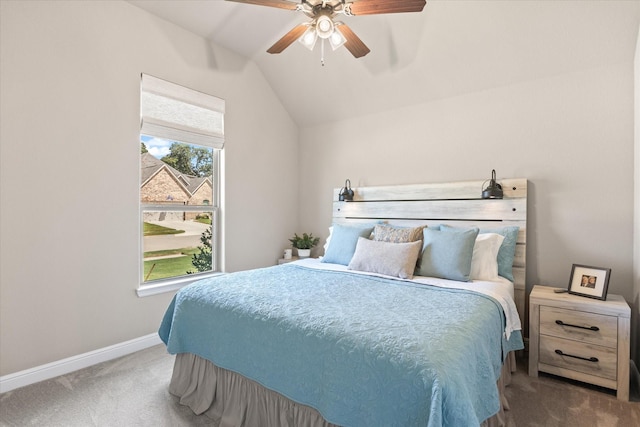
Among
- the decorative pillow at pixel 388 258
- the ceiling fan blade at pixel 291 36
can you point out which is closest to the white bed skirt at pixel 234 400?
the decorative pillow at pixel 388 258

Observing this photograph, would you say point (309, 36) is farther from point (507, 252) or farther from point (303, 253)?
point (303, 253)

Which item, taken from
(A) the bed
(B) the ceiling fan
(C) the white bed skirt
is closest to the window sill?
(A) the bed

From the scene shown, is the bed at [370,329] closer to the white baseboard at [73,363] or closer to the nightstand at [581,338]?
the nightstand at [581,338]

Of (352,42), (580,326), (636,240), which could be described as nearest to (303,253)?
(352,42)

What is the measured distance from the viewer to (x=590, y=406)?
2.07 metres

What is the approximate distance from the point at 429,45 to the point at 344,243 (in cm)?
199

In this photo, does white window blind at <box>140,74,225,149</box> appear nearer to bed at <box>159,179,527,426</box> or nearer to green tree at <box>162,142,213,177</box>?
green tree at <box>162,142,213,177</box>

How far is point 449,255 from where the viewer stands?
2.57 metres

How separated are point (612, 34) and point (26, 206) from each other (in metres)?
4.49

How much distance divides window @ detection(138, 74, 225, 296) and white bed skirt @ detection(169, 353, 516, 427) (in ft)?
3.78

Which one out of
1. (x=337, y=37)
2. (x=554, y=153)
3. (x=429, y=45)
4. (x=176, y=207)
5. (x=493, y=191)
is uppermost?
(x=429, y=45)

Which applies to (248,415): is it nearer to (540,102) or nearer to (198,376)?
(198,376)

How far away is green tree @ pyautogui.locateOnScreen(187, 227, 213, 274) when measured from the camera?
352 cm

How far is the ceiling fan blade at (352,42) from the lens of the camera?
7.43 feet
